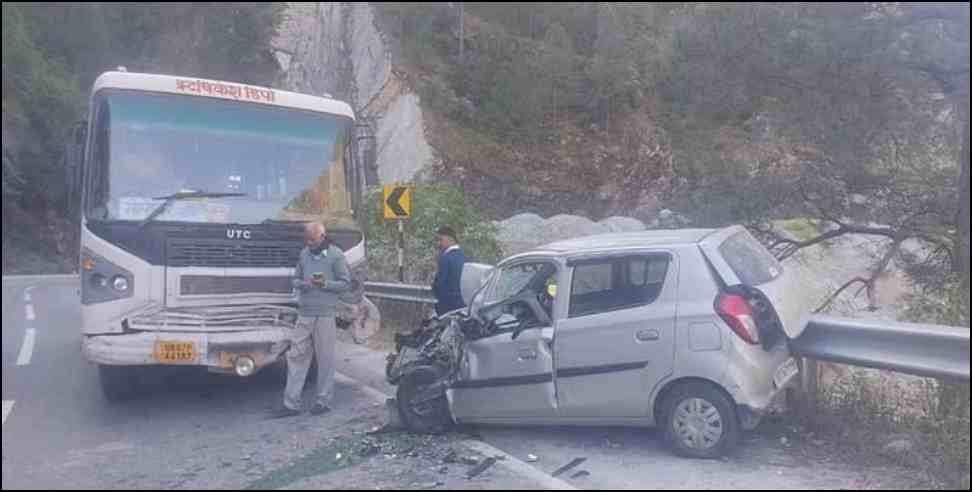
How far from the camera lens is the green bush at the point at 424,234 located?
622 inches

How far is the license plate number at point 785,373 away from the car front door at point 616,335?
2.50 ft

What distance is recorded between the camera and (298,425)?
27.9ft

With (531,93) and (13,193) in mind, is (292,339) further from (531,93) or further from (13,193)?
(13,193)

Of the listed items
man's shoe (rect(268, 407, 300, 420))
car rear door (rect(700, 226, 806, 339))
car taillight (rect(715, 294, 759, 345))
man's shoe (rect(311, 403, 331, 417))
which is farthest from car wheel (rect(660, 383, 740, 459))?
man's shoe (rect(268, 407, 300, 420))

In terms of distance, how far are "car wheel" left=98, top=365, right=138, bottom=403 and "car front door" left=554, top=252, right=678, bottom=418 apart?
434cm

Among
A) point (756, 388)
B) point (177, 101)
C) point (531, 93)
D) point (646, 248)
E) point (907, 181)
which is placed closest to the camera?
point (756, 388)

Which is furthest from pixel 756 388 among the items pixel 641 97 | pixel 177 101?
pixel 641 97

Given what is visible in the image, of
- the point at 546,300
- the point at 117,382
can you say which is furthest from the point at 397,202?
the point at 546,300

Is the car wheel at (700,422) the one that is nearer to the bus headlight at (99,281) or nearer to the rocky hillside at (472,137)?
the bus headlight at (99,281)

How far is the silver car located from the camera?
22.0 feet

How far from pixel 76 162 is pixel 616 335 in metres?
5.11

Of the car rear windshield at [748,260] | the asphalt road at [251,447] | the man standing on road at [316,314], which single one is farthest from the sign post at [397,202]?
the car rear windshield at [748,260]

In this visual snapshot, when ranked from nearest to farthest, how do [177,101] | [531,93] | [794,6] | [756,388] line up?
[756,388]
[177,101]
[794,6]
[531,93]

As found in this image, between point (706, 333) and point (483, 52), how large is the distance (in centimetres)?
2631
